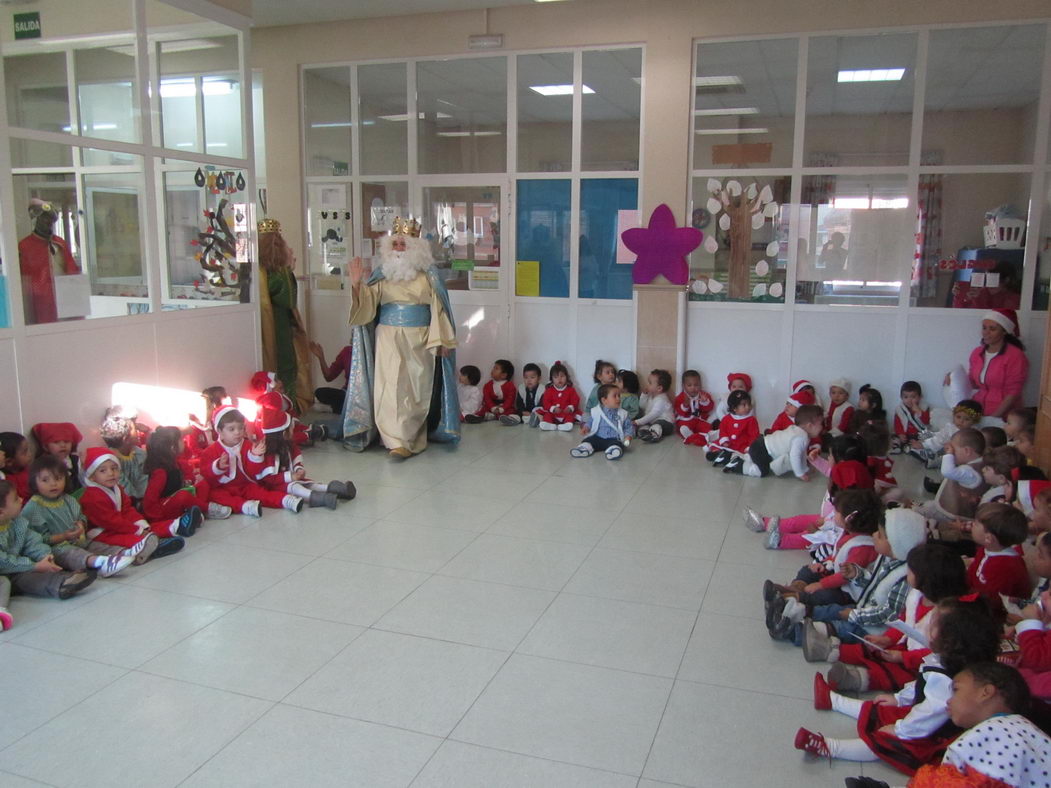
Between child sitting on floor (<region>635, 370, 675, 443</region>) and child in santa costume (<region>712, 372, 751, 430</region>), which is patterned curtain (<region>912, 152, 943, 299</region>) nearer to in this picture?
child in santa costume (<region>712, 372, 751, 430</region>)

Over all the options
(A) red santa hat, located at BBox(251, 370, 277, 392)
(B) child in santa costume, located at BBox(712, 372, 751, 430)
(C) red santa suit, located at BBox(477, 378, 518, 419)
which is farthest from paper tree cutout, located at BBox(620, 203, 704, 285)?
(A) red santa hat, located at BBox(251, 370, 277, 392)

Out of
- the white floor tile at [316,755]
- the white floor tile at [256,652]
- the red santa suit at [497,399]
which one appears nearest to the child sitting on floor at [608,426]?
the red santa suit at [497,399]

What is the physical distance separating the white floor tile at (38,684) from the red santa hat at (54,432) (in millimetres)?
1348

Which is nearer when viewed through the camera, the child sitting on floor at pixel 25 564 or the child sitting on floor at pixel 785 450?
the child sitting on floor at pixel 25 564

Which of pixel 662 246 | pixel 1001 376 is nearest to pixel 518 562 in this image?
pixel 662 246

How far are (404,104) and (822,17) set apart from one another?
3546 mm

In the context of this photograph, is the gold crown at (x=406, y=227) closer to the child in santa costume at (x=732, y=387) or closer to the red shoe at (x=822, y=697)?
the child in santa costume at (x=732, y=387)

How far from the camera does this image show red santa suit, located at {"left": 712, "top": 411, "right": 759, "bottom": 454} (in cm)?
592

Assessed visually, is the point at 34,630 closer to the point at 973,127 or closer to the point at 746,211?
the point at 746,211

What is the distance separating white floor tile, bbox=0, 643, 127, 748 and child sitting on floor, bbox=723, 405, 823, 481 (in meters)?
3.94

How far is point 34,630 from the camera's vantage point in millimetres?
3262

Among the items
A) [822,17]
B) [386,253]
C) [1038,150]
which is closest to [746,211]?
[822,17]

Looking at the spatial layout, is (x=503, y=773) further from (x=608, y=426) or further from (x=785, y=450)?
(x=608, y=426)

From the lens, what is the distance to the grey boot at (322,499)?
474 centimetres
